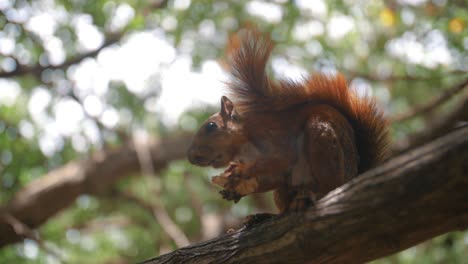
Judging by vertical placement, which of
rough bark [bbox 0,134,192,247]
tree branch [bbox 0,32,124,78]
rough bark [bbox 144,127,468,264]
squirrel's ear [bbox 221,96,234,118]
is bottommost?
rough bark [bbox 144,127,468,264]

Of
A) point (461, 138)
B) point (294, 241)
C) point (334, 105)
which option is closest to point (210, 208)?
point (334, 105)

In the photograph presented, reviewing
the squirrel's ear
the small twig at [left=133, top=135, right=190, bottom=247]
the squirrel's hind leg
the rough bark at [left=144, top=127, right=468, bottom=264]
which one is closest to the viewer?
the rough bark at [left=144, top=127, right=468, bottom=264]

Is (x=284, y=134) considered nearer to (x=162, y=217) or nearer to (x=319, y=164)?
(x=319, y=164)

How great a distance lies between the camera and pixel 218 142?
2.40 metres

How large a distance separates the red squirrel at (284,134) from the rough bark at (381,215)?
0.43ft

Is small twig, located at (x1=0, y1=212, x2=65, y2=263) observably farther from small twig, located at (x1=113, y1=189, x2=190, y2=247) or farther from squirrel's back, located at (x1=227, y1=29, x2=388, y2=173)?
squirrel's back, located at (x1=227, y1=29, x2=388, y2=173)

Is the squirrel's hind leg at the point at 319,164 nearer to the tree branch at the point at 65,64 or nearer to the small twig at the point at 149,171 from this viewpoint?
the small twig at the point at 149,171

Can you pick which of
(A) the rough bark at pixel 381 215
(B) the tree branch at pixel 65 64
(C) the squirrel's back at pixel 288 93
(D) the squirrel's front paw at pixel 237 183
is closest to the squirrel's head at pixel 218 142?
(C) the squirrel's back at pixel 288 93

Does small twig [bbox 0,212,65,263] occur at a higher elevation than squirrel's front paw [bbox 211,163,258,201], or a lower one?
higher

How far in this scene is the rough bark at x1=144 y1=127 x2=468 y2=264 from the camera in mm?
1564

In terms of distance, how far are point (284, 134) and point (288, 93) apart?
252 millimetres

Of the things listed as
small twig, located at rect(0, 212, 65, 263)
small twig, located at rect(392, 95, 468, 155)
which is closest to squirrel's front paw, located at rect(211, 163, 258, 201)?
small twig, located at rect(392, 95, 468, 155)

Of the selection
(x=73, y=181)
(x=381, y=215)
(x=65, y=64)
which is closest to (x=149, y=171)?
(x=73, y=181)

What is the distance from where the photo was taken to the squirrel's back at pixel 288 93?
8.09 ft
